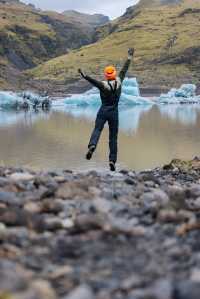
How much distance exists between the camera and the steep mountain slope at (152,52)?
370ft

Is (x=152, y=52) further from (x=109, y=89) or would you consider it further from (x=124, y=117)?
(x=109, y=89)

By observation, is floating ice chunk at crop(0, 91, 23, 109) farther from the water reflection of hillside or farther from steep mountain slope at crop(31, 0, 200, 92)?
steep mountain slope at crop(31, 0, 200, 92)

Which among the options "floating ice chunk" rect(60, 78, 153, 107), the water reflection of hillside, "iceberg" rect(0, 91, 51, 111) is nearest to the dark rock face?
"floating ice chunk" rect(60, 78, 153, 107)

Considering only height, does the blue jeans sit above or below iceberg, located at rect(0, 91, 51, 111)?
above

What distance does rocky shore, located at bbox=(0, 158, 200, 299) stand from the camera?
3410 mm

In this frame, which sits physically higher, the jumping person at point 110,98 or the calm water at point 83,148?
the jumping person at point 110,98

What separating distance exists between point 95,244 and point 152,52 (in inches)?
5150

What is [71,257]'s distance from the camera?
405cm

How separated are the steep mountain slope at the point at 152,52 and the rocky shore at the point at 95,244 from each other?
9839cm

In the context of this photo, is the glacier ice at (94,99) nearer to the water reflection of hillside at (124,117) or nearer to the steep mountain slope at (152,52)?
the water reflection of hillside at (124,117)

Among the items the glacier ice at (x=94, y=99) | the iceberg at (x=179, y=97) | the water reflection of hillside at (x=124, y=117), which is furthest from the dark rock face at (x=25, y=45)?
the water reflection of hillside at (x=124, y=117)

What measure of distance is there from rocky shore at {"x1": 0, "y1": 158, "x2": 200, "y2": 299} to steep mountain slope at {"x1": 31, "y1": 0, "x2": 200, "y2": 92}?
3874 inches

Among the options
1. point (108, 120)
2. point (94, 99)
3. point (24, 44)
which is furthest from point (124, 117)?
point (24, 44)

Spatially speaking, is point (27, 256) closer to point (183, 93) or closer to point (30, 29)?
point (183, 93)
